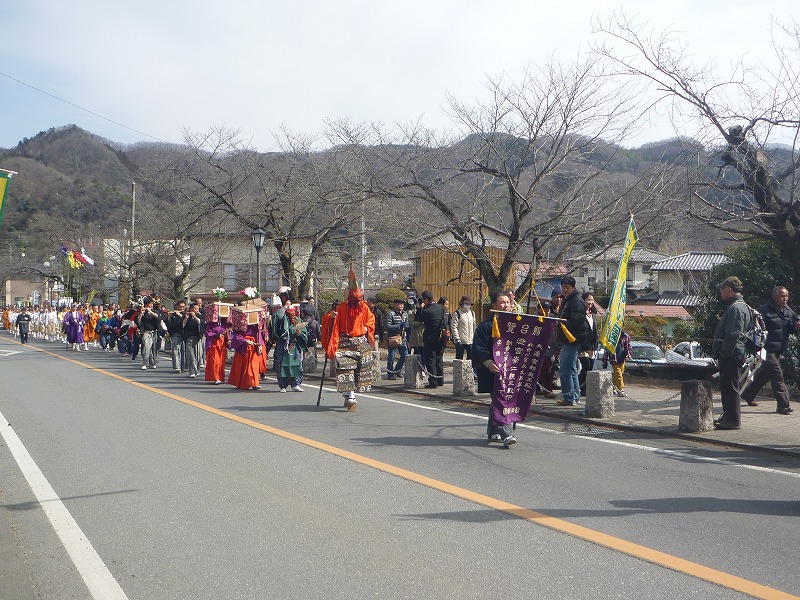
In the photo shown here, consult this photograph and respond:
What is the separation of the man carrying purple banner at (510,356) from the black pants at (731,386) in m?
2.48

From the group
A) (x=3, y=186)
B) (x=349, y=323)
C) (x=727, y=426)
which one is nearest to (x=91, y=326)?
(x=349, y=323)

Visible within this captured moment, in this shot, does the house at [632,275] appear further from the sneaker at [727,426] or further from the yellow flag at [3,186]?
the yellow flag at [3,186]

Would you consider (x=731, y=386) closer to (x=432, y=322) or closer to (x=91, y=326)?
(x=432, y=322)

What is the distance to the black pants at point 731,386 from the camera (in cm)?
951

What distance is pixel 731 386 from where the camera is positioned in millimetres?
9570

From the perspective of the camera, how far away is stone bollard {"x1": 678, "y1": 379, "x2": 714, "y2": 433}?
946 cm

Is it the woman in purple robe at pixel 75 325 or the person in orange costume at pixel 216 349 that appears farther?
the woman in purple robe at pixel 75 325

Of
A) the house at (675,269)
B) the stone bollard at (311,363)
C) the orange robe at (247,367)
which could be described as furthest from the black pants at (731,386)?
the house at (675,269)

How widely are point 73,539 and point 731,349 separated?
7.57 m

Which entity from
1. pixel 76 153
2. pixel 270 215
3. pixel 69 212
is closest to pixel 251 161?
pixel 270 215

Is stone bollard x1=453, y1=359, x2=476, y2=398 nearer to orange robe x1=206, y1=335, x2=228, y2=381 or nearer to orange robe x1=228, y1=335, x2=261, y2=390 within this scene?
orange robe x1=228, y1=335, x2=261, y2=390

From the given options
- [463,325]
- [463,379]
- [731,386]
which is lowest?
[463,379]

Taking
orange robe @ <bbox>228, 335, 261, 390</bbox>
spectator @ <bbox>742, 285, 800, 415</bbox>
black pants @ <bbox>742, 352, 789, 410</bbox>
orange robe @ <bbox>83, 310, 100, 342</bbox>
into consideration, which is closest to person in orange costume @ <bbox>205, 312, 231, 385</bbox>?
orange robe @ <bbox>228, 335, 261, 390</bbox>

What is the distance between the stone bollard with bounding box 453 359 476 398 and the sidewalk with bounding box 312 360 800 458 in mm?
187
